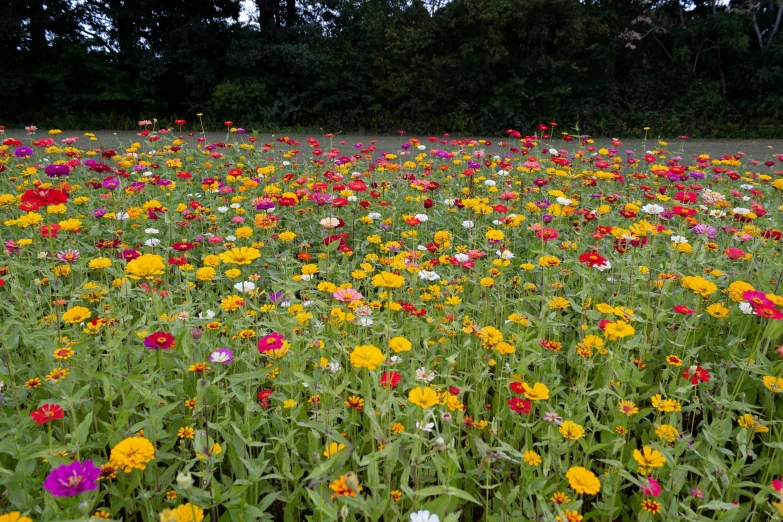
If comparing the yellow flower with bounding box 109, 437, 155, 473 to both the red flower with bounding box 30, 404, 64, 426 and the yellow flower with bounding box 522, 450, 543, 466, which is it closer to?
the red flower with bounding box 30, 404, 64, 426

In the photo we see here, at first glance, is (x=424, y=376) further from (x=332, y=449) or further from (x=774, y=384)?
(x=774, y=384)

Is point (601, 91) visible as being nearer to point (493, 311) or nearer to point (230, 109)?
point (230, 109)

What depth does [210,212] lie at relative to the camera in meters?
3.91

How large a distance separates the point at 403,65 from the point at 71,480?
55.6 ft

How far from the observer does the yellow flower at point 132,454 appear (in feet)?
3.95

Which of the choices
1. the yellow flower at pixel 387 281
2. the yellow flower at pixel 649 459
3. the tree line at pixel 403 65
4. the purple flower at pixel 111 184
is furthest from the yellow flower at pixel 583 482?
the tree line at pixel 403 65

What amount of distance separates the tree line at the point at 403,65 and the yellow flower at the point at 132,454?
15.7 meters

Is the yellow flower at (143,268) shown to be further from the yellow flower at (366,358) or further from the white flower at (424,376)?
the white flower at (424,376)

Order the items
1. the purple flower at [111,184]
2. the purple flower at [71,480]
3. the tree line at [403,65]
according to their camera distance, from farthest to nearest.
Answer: the tree line at [403,65] → the purple flower at [111,184] → the purple flower at [71,480]

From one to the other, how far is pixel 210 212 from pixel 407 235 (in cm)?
182

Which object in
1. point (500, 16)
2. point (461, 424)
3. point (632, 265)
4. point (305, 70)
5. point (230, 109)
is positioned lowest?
point (461, 424)

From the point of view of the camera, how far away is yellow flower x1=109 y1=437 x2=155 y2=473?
3.95ft

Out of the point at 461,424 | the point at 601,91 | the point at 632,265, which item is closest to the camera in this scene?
the point at 461,424

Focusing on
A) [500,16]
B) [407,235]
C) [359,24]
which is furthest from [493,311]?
[359,24]
